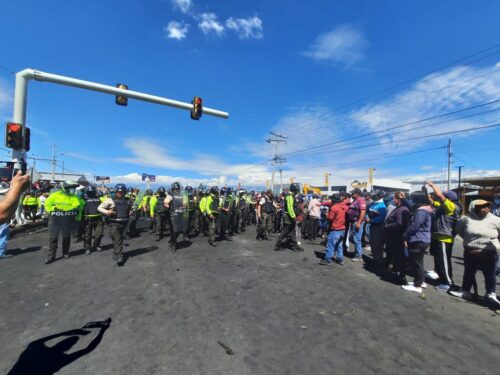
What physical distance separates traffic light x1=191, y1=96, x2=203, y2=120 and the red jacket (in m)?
6.93

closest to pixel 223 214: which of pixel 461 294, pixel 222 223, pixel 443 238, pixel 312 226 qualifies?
pixel 222 223

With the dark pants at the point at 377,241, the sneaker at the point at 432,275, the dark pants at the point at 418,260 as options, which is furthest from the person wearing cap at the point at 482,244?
the dark pants at the point at 377,241

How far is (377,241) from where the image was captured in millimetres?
6746

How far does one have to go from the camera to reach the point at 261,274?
5.66m

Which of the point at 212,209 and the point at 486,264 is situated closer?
the point at 486,264

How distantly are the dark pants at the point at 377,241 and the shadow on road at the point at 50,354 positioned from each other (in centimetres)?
648

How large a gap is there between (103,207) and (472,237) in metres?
8.32

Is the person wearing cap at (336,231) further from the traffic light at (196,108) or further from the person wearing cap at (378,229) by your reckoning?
the traffic light at (196,108)

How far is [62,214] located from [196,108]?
6244 millimetres

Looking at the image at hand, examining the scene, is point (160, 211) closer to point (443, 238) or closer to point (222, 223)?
point (222, 223)

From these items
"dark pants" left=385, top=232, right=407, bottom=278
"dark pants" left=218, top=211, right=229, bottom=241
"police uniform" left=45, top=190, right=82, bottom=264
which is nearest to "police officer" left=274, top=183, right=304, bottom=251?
"dark pants" left=218, top=211, right=229, bottom=241

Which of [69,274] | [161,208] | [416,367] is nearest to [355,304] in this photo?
[416,367]

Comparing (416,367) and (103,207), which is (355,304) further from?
(103,207)

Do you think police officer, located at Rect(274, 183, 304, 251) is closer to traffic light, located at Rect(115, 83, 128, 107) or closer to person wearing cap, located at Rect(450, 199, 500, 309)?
person wearing cap, located at Rect(450, 199, 500, 309)
